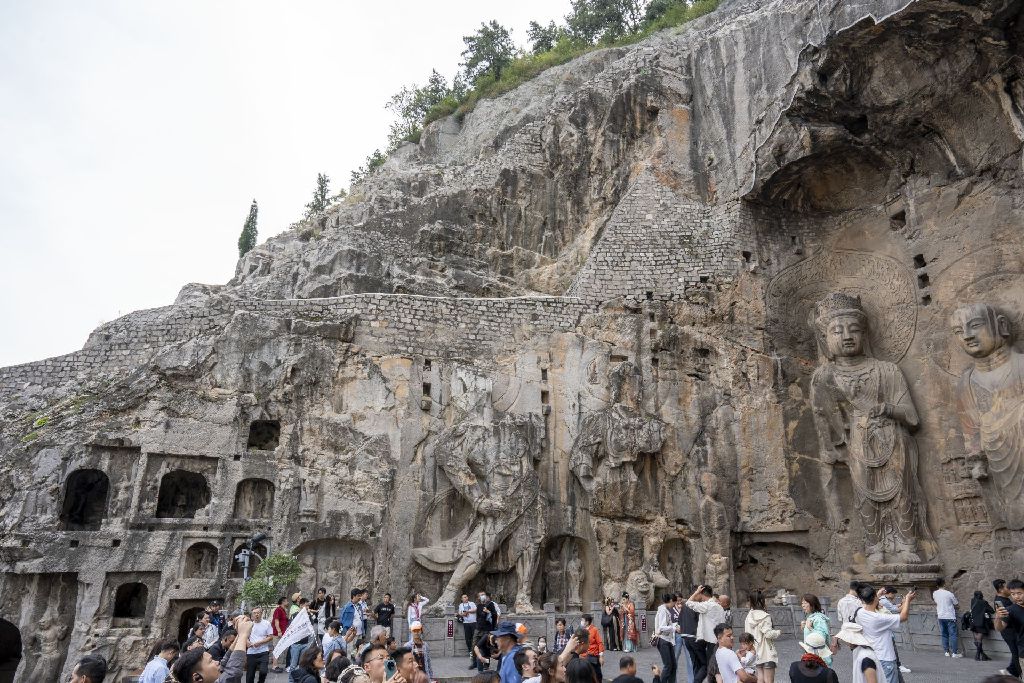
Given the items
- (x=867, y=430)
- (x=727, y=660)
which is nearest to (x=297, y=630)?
(x=727, y=660)

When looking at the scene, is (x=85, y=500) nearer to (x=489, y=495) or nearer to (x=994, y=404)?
(x=489, y=495)

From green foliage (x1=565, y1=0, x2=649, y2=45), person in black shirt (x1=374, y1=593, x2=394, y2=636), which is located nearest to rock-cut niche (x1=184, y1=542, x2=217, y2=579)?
person in black shirt (x1=374, y1=593, x2=394, y2=636)

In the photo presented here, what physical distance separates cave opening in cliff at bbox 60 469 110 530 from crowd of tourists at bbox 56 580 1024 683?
6390mm

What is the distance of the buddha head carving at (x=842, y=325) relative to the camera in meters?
16.4

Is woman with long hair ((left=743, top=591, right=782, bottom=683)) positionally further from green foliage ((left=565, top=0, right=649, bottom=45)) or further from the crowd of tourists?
green foliage ((left=565, top=0, right=649, bottom=45))

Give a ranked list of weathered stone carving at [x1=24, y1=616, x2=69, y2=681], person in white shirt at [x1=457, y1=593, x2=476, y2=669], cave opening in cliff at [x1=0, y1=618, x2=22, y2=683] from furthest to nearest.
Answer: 1. weathered stone carving at [x1=24, y1=616, x2=69, y2=681]
2. person in white shirt at [x1=457, y1=593, x2=476, y2=669]
3. cave opening in cliff at [x1=0, y1=618, x2=22, y2=683]

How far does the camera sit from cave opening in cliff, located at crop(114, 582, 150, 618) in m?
15.0

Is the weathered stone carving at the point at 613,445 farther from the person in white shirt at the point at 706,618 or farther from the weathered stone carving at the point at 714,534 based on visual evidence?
the person in white shirt at the point at 706,618

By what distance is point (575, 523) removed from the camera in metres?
15.3

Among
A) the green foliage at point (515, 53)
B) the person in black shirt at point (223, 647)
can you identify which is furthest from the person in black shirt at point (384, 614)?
the green foliage at point (515, 53)

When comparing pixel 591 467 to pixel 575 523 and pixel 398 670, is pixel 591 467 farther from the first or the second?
pixel 398 670

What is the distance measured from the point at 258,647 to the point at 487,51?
3278 cm

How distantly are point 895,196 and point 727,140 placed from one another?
452 cm

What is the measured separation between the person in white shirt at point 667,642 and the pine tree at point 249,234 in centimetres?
3321
